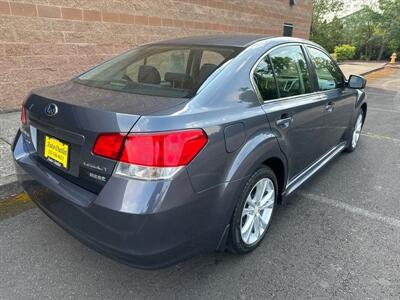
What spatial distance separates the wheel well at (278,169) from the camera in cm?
236

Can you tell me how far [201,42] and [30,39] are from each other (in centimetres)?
369

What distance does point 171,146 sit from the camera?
62.6 inches

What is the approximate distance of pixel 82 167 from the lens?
1750 mm

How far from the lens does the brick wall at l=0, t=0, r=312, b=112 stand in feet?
15.8

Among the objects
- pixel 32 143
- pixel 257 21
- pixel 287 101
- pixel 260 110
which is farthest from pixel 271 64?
pixel 257 21

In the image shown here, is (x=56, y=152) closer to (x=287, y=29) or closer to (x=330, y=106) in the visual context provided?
(x=330, y=106)

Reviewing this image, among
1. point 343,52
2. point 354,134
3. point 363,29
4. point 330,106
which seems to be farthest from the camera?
point 363,29

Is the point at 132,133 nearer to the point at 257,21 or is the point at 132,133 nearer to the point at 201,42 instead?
the point at 201,42

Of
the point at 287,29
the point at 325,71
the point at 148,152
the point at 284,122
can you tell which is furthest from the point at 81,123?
the point at 287,29

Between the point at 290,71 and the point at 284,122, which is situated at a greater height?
the point at 290,71

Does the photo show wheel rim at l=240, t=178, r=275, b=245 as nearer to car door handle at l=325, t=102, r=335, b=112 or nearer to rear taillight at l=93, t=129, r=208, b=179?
rear taillight at l=93, t=129, r=208, b=179

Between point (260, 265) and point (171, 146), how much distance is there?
1.23 meters

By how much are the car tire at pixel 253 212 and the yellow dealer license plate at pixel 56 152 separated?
1.11 metres

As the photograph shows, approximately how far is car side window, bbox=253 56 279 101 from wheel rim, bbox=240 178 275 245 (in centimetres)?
63
